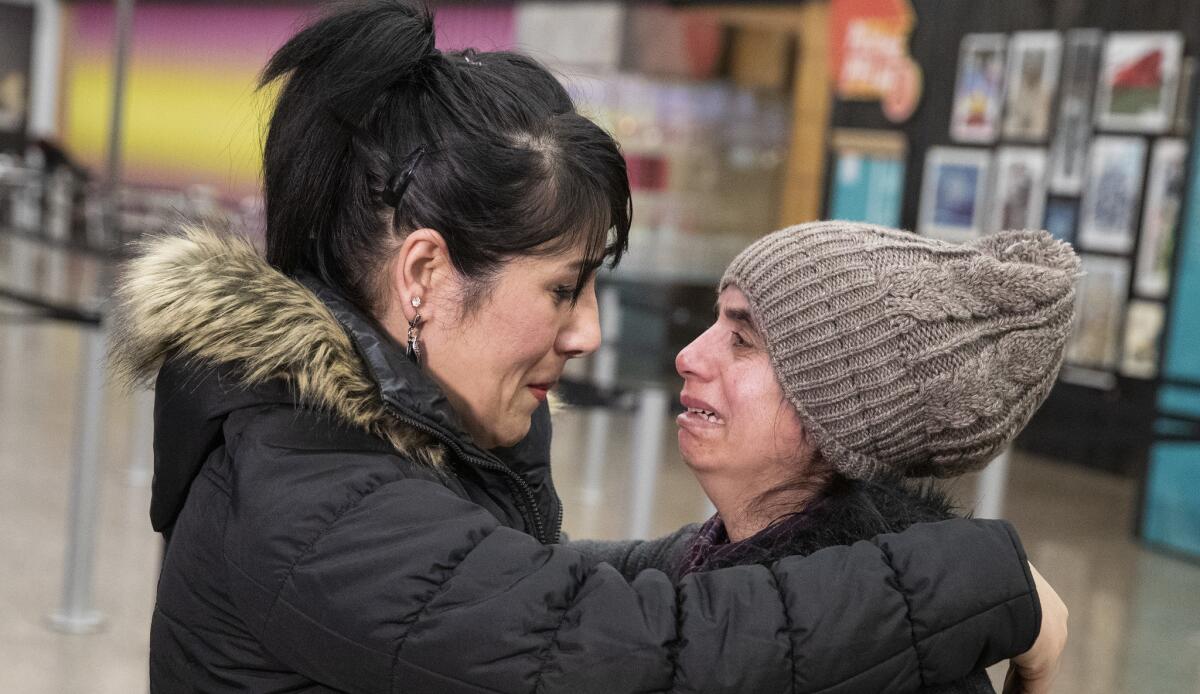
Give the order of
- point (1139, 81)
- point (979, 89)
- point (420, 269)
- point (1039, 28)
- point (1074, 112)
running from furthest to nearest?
1. point (979, 89)
2. point (1039, 28)
3. point (1074, 112)
4. point (1139, 81)
5. point (420, 269)

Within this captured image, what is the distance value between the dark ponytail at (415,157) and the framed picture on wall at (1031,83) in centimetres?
782

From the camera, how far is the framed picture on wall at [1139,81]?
26.8ft

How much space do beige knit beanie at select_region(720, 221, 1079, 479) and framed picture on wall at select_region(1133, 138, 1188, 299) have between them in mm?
6871

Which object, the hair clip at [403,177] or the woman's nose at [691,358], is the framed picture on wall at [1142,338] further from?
the hair clip at [403,177]

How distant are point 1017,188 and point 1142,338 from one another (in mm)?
1306

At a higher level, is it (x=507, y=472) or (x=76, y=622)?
(x=507, y=472)

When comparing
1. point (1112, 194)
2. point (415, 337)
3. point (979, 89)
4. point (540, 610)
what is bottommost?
point (540, 610)

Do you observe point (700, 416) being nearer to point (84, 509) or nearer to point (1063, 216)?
point (84, 509)

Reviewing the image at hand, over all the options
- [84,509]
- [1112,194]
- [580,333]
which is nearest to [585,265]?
[580,333]

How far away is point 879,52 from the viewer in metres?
9.42

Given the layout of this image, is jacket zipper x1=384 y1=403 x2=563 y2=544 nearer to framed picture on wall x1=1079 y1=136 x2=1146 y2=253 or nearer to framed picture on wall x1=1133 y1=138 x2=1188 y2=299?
framed picture on wall x1=1133 y1=138 x2=1188 y2=299

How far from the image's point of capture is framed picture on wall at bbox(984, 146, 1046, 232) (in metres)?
8.89

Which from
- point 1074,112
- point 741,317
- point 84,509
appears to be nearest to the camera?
point 741,317

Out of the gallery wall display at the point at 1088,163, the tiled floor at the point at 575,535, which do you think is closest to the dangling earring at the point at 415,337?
the tiled floor at the point at 575,535
